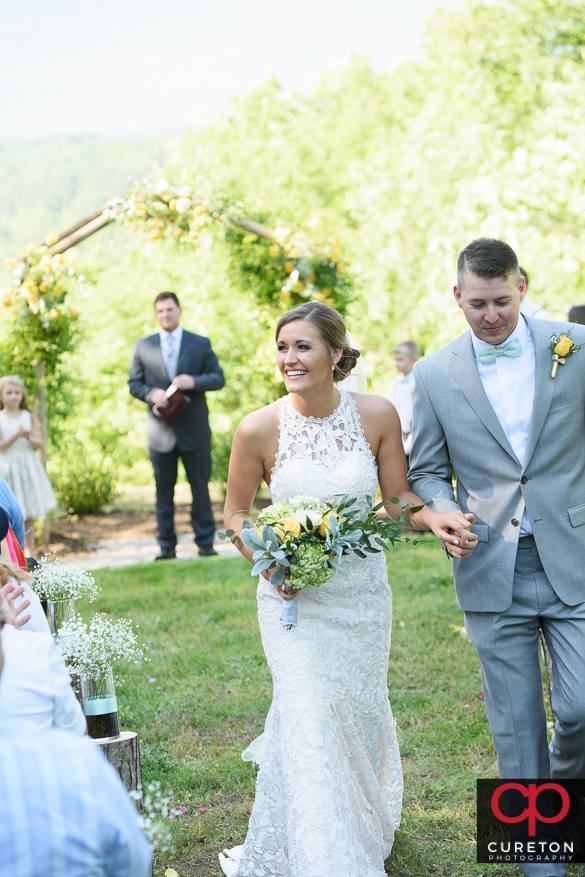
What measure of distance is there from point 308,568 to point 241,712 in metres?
2.47

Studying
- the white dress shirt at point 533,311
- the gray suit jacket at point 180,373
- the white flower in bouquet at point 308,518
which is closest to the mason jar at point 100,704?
the white flower in bouquet at point 308,518

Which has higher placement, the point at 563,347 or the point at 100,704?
the point at 563,347

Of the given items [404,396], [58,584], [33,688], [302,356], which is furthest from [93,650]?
[404,396]

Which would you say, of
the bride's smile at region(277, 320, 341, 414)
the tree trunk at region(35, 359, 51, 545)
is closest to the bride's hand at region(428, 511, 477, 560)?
the bride's smile at region(277, 320, 341, 414)

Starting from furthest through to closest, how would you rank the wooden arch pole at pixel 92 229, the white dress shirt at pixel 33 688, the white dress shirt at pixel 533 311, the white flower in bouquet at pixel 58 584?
the wooden arch pole at pixel 92 229 < the white dress shirt at pixel 533 311 < the white flower in bouquet at pixel 58 584 < the white dress shirt at pixel 33 688

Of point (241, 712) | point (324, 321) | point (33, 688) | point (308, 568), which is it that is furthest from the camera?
point (241, 712)

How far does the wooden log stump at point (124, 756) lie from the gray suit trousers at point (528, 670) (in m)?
1.44

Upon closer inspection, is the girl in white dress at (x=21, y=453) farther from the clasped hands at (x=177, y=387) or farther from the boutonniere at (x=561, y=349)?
the boutonniere at (x=561, y=349)

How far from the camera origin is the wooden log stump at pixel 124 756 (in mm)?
3273

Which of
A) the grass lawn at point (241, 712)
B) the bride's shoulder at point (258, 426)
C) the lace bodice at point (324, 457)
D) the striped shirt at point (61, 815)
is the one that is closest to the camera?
the striped shirt at point (61, 815)

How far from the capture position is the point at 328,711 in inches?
125

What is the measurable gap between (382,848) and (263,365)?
29.0 feet

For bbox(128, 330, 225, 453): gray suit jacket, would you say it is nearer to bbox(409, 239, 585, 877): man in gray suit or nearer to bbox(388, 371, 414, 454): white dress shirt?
bbox(388, 371, 414, 454): white dress shirt

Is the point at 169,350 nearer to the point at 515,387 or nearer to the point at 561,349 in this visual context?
the point at 515,387
